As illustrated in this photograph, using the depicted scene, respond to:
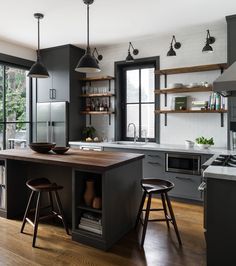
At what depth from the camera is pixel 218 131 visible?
13.9 feet

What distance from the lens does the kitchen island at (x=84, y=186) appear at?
247 cm

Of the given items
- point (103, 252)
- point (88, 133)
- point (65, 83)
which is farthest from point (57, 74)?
point (103, 252)

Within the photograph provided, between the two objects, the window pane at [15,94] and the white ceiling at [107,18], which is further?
the window pane at [15,94]

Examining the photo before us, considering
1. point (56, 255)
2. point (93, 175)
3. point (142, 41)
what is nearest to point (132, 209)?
point (93, 175)

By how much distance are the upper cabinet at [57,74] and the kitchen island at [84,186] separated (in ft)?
7.23

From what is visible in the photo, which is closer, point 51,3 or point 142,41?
point 51,3

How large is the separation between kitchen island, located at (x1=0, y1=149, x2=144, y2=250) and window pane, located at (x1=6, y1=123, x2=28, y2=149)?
6.03ft

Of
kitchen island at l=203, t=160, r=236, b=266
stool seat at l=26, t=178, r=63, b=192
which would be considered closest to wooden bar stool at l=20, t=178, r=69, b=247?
stool seat at l=26, t=178, r=63, b=192

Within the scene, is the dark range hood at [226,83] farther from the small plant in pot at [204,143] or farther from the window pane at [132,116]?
the window pane at [132,116]

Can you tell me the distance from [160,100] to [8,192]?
3.01m

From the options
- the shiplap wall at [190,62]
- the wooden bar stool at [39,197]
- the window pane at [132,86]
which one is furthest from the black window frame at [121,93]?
the wooden bar stool at [39,197]

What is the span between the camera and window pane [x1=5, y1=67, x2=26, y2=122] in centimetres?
508

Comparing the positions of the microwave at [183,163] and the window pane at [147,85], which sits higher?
the window pane at [147,85]

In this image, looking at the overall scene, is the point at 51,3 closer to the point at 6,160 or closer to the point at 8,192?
the point at 6,160
